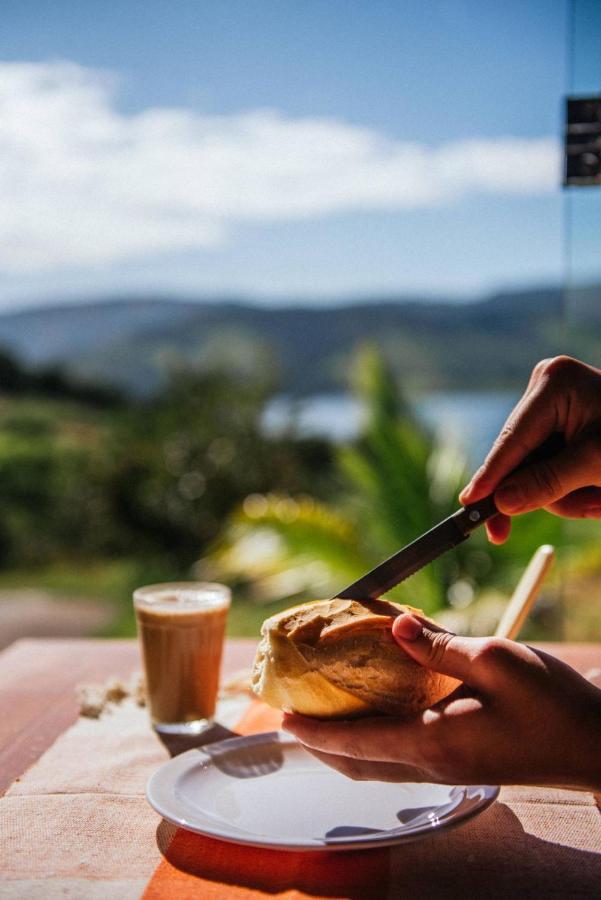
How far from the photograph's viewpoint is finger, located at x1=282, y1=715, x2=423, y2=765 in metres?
0.86

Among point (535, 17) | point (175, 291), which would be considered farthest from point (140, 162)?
point (535, 17)

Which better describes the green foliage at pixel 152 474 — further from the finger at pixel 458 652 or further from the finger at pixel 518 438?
the finger at pixel 458 652

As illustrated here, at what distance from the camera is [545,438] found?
1.06m

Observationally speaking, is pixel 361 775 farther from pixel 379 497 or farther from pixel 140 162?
pixel 140 162

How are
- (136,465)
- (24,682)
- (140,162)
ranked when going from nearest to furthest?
(24,682)
(136,465)
(140,162)

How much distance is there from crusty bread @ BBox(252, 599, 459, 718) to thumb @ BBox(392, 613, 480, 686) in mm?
39

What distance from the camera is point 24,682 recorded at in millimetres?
1527

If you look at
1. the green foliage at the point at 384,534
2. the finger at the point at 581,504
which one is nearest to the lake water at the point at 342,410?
the green foliage at the point at 384,534

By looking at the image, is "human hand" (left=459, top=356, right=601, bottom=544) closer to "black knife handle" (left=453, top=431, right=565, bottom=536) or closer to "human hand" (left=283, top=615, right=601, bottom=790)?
"black knife handle" (left=453, top=431, right=565, bottom=536)

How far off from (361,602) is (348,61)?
7.80 metres

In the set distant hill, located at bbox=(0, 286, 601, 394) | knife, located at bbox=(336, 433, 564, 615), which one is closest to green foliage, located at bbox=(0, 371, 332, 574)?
distant hill, located at bbox=(0, 286, 601, 394)

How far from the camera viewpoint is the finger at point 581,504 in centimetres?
127

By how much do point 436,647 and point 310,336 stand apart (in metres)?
8.47

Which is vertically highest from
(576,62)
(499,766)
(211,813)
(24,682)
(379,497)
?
(576,62)
